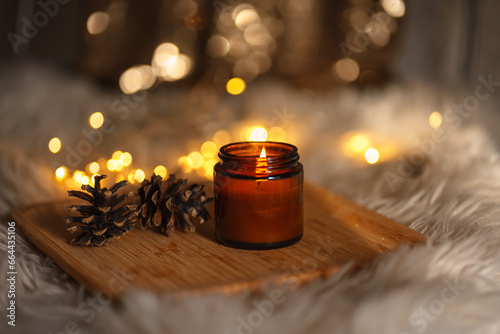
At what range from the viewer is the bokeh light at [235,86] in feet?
6.08

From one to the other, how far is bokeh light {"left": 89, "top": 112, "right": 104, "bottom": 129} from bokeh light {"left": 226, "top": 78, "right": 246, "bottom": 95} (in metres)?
0.45

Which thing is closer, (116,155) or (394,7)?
(116,155)

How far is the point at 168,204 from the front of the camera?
93cm

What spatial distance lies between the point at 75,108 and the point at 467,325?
3.93 ft

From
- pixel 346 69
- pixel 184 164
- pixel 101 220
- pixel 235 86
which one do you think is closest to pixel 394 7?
pixel 346 69

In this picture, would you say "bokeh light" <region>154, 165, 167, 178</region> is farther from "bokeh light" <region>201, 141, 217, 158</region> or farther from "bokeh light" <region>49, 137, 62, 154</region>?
"bokeh light" <region>49, 137, 62, 154</region>

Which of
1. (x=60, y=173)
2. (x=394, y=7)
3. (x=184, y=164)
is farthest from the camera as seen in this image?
(x=394, y=7)

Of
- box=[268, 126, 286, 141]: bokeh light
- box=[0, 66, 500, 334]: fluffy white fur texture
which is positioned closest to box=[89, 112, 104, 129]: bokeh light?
box=[0, 66, 500, 334]: fluffy white fur texture

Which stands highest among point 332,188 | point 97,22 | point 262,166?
point 97,22

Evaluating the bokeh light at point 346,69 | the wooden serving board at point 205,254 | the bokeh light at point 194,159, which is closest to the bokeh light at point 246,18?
the bokeh light at point 346,69

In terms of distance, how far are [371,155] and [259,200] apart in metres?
0.61

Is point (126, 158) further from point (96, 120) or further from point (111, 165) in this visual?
point (96, 120)

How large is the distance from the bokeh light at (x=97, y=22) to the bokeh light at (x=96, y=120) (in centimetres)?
31

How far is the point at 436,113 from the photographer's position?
4.97 feet
